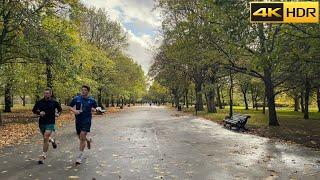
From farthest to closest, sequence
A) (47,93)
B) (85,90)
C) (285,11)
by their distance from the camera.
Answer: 1. (285,11)
2. (47,93)
3. (85,90)

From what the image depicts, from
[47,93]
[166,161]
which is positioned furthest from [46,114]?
[166,161]

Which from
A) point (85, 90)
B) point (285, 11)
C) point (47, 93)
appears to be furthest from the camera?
point (285, 11)

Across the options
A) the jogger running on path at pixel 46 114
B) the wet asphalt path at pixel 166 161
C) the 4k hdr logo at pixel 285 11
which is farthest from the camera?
the 4k hdr logo at pixel 285 11

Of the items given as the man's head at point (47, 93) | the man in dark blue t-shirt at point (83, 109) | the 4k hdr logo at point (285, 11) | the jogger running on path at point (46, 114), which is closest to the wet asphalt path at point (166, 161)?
the jogger running on path at point (46, 114)

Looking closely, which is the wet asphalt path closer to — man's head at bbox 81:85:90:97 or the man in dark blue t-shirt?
the man in dark blue t-shirt

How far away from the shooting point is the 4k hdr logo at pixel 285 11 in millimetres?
16453

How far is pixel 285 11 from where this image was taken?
17406 mm

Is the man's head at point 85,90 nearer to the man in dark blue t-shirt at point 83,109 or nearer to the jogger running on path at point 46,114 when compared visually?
the man in dark blue t-shirt at point 83,109

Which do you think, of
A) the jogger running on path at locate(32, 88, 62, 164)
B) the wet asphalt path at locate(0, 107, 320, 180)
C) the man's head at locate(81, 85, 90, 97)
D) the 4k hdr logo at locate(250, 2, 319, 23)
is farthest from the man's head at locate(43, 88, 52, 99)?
the 4k hdr logo at locate(250, 2, 319, 23)

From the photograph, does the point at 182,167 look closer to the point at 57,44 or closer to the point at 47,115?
the point at 47,115

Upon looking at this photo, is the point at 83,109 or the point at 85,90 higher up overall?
the point at 85,90

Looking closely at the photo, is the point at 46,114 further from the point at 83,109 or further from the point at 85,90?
the point at 85,90

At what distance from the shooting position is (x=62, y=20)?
26547mm

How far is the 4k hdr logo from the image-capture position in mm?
16453
